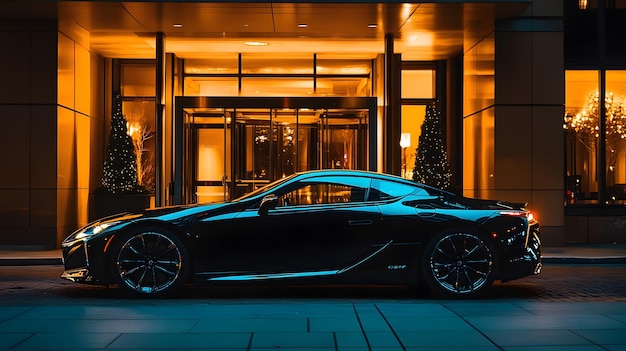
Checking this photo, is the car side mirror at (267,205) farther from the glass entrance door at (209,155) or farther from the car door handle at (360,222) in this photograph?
the glass entrance door at (209,155)

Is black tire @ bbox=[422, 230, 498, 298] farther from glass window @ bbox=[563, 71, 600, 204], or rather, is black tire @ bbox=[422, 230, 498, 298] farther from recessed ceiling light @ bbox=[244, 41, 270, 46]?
A: recessed ceiling light @ bbox=[244, 41, 270, 46]

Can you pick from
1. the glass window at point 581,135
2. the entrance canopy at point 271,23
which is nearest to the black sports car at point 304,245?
the entrance canopy at point 271,23

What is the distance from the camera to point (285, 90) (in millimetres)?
21609

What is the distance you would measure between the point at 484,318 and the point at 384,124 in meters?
12.5

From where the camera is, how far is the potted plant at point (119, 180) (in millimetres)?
18453

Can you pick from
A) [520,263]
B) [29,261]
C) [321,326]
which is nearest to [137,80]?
[29,261]

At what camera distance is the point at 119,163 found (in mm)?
19078

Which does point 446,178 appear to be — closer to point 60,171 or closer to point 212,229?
point 60,171

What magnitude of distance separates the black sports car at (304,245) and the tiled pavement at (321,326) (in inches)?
14.1

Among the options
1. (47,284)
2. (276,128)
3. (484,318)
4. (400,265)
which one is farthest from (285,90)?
(484,318)

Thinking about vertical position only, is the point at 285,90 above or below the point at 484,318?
above

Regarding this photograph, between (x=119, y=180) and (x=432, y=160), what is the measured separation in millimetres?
7650

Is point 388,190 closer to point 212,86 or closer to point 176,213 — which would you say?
point 176,213

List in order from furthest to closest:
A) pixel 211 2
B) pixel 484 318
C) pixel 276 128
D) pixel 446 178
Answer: pixel 276 128 → pixel 446 178 → pixel 211 2 → pixel 484 318
